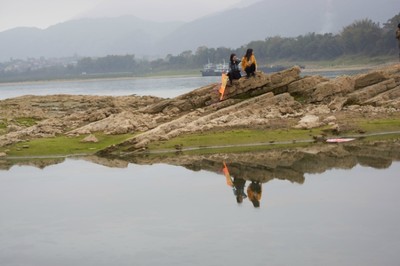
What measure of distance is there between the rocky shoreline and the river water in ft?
18.8

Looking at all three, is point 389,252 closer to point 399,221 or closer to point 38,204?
point 399,221

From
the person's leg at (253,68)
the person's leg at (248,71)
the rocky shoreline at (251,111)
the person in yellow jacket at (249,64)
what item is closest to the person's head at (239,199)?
the rocky shoreline at (251,111)

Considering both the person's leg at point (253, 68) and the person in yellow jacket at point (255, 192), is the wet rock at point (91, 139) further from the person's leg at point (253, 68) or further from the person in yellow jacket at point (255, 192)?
the person in yellow jacket at point (255, 192)

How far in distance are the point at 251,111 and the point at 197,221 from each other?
2054 cm

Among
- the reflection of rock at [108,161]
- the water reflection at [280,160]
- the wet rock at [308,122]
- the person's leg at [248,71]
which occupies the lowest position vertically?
the reflection of rock at [108,161]

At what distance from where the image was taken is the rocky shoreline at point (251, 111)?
140 feet

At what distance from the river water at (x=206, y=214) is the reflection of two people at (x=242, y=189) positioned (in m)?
0.16

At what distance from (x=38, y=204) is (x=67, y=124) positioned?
63.9 feet

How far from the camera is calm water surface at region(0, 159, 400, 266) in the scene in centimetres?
2039

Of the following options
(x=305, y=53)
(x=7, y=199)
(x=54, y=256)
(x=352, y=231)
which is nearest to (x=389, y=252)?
(x=352, y=231)

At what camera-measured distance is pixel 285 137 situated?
1612 inches

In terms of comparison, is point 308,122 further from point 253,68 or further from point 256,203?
point 256,203

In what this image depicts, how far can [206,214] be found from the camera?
2539 centimetres

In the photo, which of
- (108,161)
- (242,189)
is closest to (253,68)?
(108,161)
